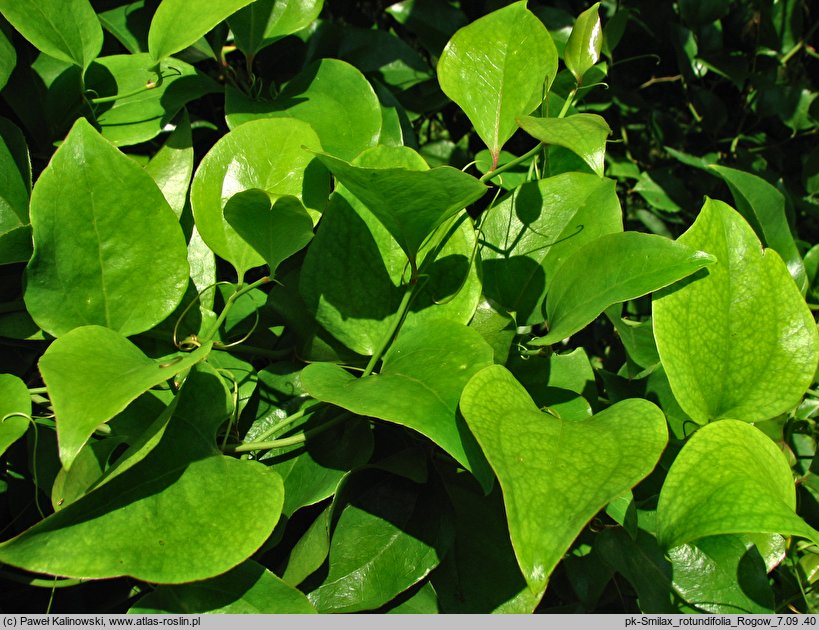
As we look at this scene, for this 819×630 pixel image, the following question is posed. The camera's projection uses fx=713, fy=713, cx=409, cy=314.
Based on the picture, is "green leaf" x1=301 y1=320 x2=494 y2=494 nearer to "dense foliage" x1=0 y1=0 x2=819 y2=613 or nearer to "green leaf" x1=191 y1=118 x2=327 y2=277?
"dense foliage" x1=0 y1=0 x2=819 y2=613

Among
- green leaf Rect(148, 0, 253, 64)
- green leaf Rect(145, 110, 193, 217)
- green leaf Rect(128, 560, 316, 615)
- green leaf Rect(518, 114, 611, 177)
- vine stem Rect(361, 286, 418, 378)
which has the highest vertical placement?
green leaf Rect(148, 0, 253, 64)

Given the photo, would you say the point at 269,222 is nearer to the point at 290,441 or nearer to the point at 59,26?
the point at 290,441

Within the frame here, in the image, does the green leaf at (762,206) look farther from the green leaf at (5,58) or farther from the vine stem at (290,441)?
the green leaf at (5,58)

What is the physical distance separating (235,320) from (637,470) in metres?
0.33

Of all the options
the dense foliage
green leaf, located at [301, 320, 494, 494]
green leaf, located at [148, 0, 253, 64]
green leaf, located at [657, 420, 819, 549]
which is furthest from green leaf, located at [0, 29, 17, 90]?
green leaf, located at [657, 420, 819, 549]

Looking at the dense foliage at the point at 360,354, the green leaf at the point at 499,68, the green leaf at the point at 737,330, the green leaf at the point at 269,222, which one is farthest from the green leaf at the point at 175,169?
the green leaf at the point at 737,330

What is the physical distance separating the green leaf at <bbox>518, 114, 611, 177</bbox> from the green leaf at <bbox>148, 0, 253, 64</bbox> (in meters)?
0.22

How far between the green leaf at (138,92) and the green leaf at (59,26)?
33 millimetres

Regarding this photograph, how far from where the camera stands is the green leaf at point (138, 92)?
1.91ft

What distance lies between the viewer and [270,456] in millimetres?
514

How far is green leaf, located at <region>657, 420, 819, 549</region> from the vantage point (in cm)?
37

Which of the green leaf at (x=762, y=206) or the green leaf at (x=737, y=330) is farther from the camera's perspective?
the green leaf at (x=762, y=206)

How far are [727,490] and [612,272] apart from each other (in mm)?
148

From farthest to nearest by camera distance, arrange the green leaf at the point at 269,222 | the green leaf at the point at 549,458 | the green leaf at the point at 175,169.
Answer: the green leaf at the point at 175,169, the green leaf at the point at 269,222, the green leaf at the point at 549,458
